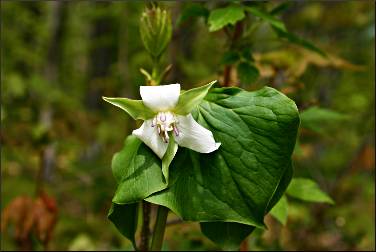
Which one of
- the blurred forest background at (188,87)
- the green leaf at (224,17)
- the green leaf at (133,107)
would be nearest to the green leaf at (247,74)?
the blurred forest background at (188,87)

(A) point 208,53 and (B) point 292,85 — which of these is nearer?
(B) point 292,85

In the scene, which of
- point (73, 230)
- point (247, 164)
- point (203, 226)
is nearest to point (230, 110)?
point (247, 164)

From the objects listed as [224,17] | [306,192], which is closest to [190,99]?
[224,17]

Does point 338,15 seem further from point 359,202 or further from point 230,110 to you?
point 230,110

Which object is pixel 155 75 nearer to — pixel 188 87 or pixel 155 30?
pixel 155 30

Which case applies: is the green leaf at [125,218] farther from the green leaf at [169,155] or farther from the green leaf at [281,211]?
the green leaf at [281,211]

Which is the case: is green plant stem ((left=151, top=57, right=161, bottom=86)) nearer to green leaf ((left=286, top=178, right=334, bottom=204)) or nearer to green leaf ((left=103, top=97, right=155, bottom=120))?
green leaf ((left=103, top=97, right=155, bottom=120))

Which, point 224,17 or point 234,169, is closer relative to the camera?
point 234,169
